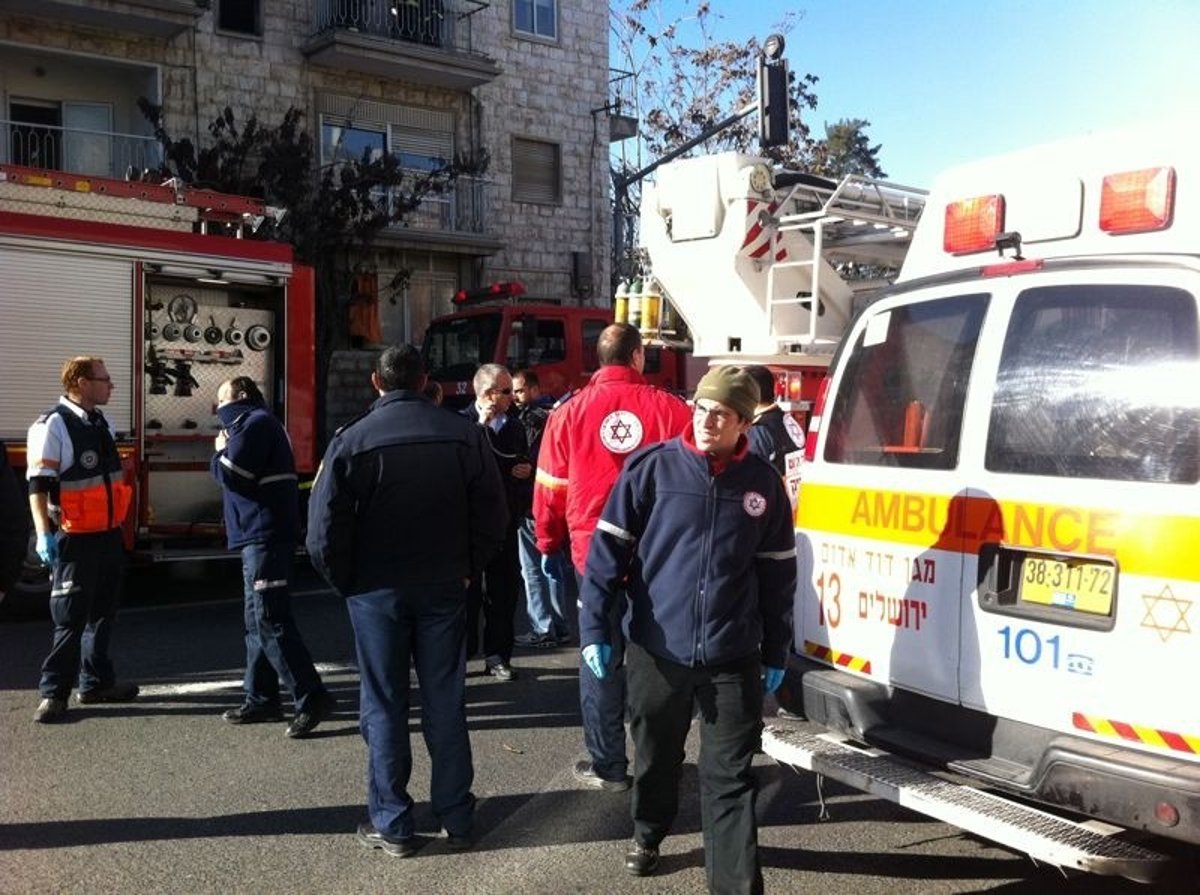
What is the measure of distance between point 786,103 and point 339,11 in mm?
10613

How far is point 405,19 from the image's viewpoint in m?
19.9

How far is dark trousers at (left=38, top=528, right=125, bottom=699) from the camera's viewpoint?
588 cm

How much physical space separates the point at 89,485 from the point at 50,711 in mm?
1151

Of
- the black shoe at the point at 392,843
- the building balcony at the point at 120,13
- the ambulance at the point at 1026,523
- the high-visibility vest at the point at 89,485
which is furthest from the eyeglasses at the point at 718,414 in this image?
the building balcony at the point at 120,13

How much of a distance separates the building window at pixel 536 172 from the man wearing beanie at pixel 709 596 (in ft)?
60.5

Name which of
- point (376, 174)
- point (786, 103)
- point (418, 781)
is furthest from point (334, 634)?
point (376, 174)

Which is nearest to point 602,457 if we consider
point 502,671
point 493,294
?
point 502,671

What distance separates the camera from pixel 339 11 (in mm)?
19391

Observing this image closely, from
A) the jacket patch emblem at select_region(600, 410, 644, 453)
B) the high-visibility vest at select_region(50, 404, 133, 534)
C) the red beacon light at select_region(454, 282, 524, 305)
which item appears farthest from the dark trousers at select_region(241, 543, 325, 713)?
the red beacon light at select_region(454, 282, 524, 305)

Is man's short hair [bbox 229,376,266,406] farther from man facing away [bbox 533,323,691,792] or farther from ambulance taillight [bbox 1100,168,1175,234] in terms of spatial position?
ambulance taillight [bbox 1100,168,1175,234]

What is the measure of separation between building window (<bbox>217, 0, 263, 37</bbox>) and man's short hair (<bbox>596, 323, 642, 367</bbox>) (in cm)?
1613

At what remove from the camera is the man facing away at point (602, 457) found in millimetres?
4660

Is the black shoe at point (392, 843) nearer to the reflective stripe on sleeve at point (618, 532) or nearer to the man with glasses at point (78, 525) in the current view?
the reflective stripe on sleeve at point (618, 532)

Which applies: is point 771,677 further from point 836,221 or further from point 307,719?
point 836,221
